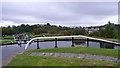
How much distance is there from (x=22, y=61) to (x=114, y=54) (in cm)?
414

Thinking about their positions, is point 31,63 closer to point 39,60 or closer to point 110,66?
point 39,60

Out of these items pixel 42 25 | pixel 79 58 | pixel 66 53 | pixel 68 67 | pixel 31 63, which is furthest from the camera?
pixel 42 25

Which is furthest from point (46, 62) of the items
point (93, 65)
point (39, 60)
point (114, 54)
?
point (114, 54)

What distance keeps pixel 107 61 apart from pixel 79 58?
1268 mm

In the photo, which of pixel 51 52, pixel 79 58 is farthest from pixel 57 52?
pixel 79 58

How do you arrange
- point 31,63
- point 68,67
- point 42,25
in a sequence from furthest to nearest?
point 42,25, point 31,63, point 68,67

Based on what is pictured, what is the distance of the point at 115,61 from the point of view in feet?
31.3

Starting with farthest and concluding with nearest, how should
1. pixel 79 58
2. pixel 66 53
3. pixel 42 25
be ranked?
pixel 42 25
pixel 66 53
pixel 79 58

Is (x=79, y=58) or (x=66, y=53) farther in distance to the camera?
(x=66, y=53)

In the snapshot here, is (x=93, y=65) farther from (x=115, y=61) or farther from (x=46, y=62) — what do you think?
(x=46, y=62)

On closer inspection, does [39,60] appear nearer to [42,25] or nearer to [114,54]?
[114,54]

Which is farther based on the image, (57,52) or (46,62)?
(57,52)

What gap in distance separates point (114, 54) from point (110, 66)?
82.7 inches

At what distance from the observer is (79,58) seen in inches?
400
